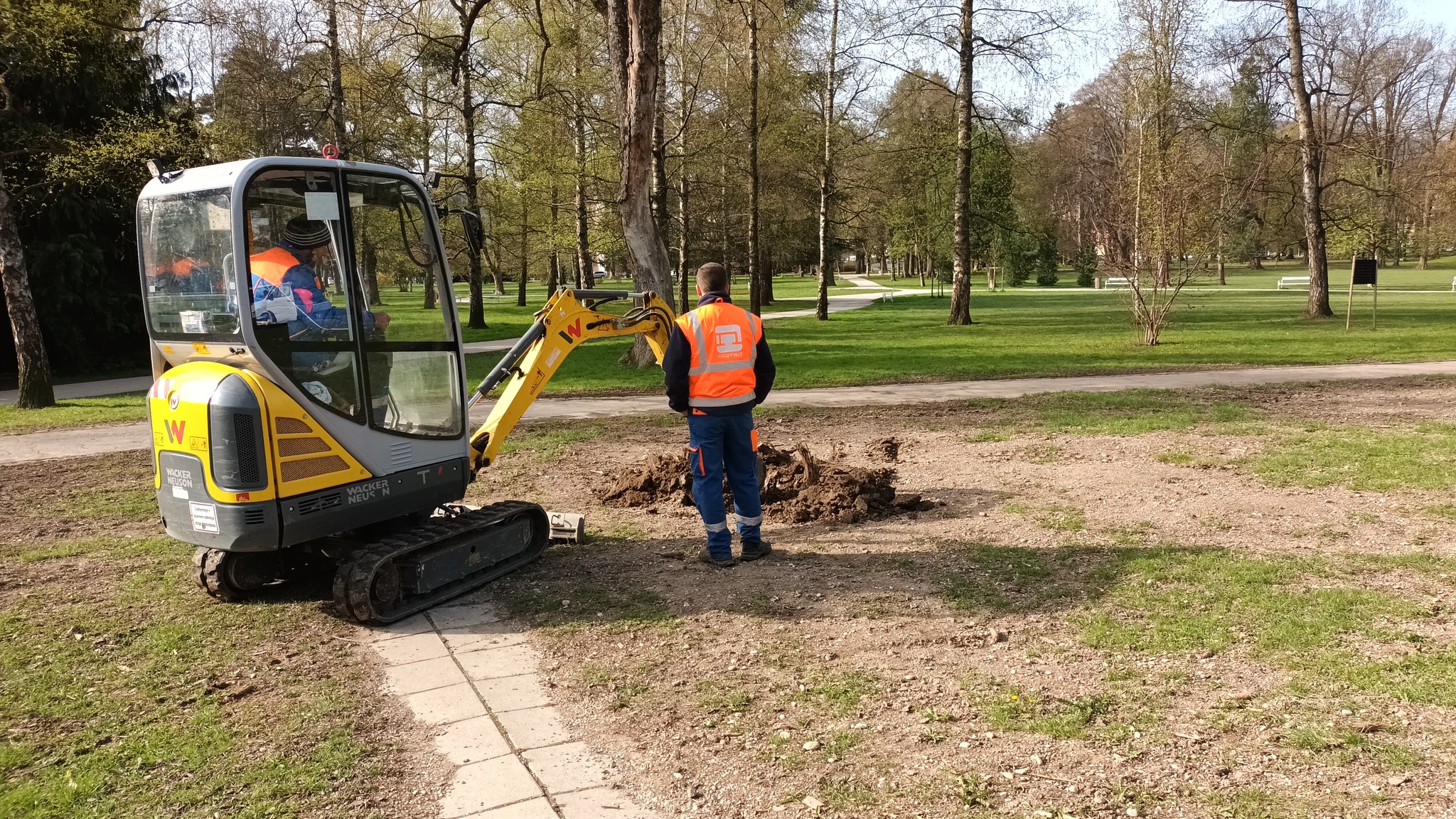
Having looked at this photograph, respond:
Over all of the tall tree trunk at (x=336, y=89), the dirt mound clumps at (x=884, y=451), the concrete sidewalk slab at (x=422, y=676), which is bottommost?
the concrete sidewalk slab at (x=422, y=676)

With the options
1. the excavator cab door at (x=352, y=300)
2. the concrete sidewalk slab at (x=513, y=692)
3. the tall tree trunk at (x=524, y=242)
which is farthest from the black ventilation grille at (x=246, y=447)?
the tall tree trunk at (x=524, y=242)

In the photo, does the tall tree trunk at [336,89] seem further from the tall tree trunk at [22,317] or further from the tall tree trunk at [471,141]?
the tall tree trunk at [22,317]

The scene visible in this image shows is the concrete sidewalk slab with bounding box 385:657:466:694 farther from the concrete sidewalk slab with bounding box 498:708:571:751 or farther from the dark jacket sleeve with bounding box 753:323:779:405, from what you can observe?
the dark jacket sleeve with bounding box 753:323:779:405

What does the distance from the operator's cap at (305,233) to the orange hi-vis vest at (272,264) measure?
0.31 ft

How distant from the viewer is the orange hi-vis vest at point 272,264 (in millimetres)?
5582

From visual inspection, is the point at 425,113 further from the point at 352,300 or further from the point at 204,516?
the point at 204,516

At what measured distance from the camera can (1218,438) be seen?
10.7m

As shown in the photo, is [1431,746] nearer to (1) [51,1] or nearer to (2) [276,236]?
(2) [276,236]

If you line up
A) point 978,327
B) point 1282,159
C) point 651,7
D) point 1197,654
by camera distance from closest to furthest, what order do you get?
point 1197,654, point 651,7, point 978,327, point 1282,159

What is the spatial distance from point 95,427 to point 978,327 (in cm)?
2193

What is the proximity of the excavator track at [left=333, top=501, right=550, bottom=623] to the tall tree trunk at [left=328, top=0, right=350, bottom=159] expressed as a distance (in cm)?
2010

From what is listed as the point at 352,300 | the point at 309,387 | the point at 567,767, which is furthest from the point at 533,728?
the point at 352,300

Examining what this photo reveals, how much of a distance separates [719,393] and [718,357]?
0.84ft

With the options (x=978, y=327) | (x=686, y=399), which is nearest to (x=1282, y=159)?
(x=978, y=327)
